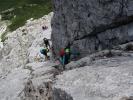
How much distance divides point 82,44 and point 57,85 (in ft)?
48.2

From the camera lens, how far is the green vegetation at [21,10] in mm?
91688

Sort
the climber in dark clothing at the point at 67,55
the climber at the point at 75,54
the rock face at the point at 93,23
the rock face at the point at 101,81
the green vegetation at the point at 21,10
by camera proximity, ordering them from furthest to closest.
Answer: the green vegetation at the point at 21,10
the climber at the point at 75,54
the climber in dark clothing at the point at 67,55
the rock face at the point at 93,23
the rock face at the point at 101,81

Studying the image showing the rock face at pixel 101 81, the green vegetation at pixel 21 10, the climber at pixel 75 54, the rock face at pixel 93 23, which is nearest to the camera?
the rock face at pixel 101 81

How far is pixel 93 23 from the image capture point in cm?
4212

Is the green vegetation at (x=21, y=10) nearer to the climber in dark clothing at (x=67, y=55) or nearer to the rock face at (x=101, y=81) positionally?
the climber in dark clothing at (x=67, y=55)

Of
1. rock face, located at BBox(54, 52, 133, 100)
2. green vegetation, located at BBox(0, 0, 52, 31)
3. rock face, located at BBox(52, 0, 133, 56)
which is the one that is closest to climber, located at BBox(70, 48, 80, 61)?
rock face, located at BBox(52, 0, 133, 56)

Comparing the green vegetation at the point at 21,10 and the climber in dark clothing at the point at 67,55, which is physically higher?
the green vegetation at the point at 21,10

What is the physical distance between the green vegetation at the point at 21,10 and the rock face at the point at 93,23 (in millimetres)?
41314

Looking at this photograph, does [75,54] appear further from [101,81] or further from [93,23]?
[101,81]

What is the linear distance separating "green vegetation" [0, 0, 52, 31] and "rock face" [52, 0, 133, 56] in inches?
1627

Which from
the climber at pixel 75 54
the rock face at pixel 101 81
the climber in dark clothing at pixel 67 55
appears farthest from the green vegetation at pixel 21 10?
the rock face at pixel 101 81

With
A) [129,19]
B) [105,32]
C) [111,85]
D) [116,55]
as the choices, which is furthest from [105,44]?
[111,85]

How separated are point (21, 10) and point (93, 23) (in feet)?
221

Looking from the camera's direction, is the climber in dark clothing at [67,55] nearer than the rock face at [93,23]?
No
